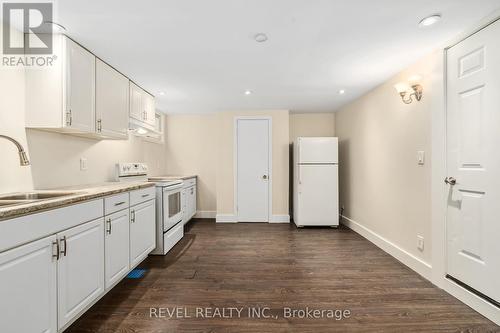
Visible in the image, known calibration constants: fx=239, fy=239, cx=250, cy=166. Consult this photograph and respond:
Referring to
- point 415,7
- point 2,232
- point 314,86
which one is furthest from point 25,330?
point 314,86

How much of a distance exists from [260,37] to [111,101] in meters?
1.73

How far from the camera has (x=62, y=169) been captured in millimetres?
2285

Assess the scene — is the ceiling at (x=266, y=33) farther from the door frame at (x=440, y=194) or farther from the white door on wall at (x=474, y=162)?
the door frame at (x=440, y=194)

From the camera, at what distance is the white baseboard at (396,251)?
2.37 m

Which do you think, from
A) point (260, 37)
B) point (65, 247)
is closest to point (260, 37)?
point (260, 37)

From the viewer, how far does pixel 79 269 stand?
1572mm

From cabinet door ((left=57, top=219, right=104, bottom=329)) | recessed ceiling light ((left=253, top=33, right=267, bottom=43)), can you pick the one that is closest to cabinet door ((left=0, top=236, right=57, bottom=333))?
cabinet door ((left=57, top=219, right=104, bottom=329))

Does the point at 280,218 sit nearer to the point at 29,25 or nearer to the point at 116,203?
the point at 116,203

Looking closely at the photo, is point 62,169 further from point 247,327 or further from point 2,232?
point 247,327

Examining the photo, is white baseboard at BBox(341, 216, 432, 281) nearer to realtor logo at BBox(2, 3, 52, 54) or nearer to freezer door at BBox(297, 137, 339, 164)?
freezer door at BBox(297, 137, 339, 164)

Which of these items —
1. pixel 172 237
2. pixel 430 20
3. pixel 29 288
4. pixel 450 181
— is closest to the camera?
pixel 29 288

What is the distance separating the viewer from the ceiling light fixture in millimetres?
1983

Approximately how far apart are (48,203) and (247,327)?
146 cm

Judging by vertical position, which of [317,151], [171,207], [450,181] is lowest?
[171,207]
